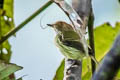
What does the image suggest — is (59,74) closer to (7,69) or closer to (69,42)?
(7,69)

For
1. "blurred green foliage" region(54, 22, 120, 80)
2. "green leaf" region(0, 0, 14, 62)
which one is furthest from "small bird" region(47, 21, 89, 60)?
"green leaf" region(0, 0, 14, 62)

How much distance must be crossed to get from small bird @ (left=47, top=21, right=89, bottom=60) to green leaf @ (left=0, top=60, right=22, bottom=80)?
0.14 meters

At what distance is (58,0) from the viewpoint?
52 centimetres

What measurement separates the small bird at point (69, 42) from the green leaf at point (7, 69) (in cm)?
14

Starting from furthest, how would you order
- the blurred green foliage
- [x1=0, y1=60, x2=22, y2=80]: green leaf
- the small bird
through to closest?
the blurred green foliage → [x1=0, y1=60, x2=22, y2=80]: green leaf → the small bird

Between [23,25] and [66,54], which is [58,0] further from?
[23,25]

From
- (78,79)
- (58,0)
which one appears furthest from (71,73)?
(58,0)

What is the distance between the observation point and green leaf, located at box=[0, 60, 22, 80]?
643mm

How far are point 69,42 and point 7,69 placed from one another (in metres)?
0.19

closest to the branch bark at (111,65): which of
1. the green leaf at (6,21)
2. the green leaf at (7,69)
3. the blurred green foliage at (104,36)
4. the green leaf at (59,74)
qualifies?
the green leaf at (7,69)

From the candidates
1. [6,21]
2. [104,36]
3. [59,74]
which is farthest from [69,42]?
[6,21]

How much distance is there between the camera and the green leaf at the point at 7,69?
64 centimetres

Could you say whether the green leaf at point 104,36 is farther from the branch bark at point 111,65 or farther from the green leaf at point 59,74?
the branch bark at point 111,65

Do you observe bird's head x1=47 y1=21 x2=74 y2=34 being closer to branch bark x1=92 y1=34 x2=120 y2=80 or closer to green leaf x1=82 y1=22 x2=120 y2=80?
branch bark x1=92 y1=34 x2=120 y2=80
